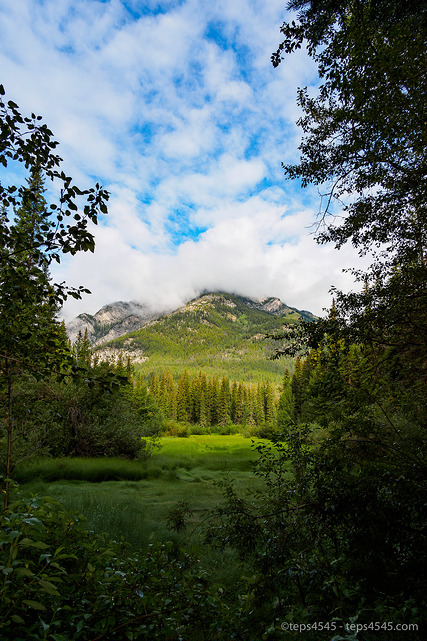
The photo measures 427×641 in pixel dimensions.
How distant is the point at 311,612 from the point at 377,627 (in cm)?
87

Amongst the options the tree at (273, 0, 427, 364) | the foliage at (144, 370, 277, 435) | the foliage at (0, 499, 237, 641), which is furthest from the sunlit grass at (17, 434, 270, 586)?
the foliage at (144, 370, 277, 435)

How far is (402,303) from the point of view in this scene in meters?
4.45

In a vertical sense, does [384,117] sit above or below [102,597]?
above

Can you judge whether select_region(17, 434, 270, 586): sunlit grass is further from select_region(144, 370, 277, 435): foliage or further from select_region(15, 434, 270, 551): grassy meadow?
select_region(144, 370, 277, 435): foliage

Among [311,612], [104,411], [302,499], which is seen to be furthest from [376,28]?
[104,411]

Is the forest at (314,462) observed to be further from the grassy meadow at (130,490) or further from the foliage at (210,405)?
the foliage at (210,405)

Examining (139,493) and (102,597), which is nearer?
(102,597)

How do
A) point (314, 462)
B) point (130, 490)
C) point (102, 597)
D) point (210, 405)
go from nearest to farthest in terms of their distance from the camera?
point (102, 597) → point (314, 462) → point (130, 490) → point (210, 405)

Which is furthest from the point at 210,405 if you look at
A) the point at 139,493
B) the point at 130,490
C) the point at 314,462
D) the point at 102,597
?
the point at 102,597

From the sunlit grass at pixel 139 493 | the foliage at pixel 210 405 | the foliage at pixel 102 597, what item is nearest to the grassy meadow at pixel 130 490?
the sunlit grass at pixel 139 493

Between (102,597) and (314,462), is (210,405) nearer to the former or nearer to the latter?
(314,462)

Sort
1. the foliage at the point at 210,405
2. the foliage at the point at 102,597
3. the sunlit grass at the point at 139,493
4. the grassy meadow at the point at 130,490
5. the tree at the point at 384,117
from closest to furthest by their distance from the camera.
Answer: the foliage at the point at 102,597
the tree at the point at 384,117
the sunlit grass at the point at 139,493
the grassy meadow at the point at 130,490
the foliage at the point at 210,405

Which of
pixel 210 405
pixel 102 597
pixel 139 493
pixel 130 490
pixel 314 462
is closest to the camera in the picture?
pixel 102 597

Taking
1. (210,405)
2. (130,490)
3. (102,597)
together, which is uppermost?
(102,597)
